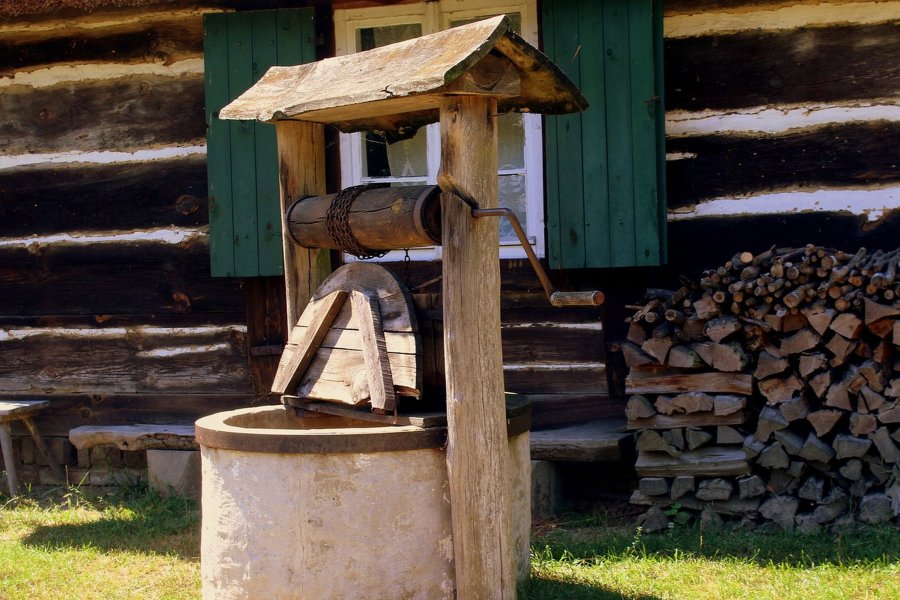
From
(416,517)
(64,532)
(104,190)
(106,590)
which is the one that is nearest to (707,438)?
(416,517)

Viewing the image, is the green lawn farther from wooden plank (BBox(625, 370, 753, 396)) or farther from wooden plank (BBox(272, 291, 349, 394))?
wooden plank (BBox(272, 291, 349, 394))

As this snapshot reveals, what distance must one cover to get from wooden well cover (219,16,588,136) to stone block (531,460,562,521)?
1944 mm

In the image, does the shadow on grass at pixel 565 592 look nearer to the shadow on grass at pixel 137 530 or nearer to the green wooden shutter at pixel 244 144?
the shadow on grass at pixel 137 530

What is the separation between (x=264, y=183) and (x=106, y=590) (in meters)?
2.31

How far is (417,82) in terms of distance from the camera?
11.1 ft

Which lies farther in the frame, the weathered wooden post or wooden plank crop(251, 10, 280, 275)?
wooden plank crop(251, 10, 280, 275)

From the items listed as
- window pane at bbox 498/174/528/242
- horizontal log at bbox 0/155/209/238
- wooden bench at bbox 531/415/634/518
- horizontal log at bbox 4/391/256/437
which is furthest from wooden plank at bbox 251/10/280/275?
wooden bench at bbox 531/415/634/518

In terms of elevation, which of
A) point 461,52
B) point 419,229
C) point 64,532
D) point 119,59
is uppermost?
point 119,59

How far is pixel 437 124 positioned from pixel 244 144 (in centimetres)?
105

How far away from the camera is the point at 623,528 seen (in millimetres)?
5121

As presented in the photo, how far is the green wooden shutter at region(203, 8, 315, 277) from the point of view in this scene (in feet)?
19.1

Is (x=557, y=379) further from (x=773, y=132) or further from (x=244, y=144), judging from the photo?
(x=244, y=144)

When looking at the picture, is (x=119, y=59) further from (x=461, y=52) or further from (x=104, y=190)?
(x=461, y=52)

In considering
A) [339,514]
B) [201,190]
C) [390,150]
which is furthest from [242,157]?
[339,514]
